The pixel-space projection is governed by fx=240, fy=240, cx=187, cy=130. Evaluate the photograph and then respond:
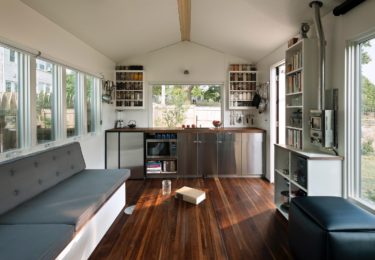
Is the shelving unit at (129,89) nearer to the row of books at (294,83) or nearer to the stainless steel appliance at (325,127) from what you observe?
the row of books at (294,83)

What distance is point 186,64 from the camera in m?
5.14

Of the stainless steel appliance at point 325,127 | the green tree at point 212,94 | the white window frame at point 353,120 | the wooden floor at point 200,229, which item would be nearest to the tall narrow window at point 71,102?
the wooden floor at point 200,229

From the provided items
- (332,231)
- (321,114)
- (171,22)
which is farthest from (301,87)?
(171,22)

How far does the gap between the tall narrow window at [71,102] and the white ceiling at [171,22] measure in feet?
1.92

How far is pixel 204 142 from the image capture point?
4.63 metres

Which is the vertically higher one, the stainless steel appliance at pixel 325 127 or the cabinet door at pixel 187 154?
the stainless steel appliance at pixel 325 127

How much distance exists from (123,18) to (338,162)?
10.4ft

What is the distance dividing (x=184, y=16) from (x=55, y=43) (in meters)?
1.97

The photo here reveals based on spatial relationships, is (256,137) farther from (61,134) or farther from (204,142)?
(61,134)

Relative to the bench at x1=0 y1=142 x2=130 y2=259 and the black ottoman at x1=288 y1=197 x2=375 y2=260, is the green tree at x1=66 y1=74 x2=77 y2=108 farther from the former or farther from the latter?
the black ottoman at x1=288 y1=197 x2=375 y2=260

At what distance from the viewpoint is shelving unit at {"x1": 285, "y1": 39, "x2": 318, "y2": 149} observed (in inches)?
106

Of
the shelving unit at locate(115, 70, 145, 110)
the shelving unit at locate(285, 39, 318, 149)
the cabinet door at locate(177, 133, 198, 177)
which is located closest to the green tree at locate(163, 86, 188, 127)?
the shelving unit at locate(115, 70, 145, 110)

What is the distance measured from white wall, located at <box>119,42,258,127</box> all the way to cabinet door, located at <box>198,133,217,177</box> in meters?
1.30

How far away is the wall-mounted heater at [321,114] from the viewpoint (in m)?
2.45
